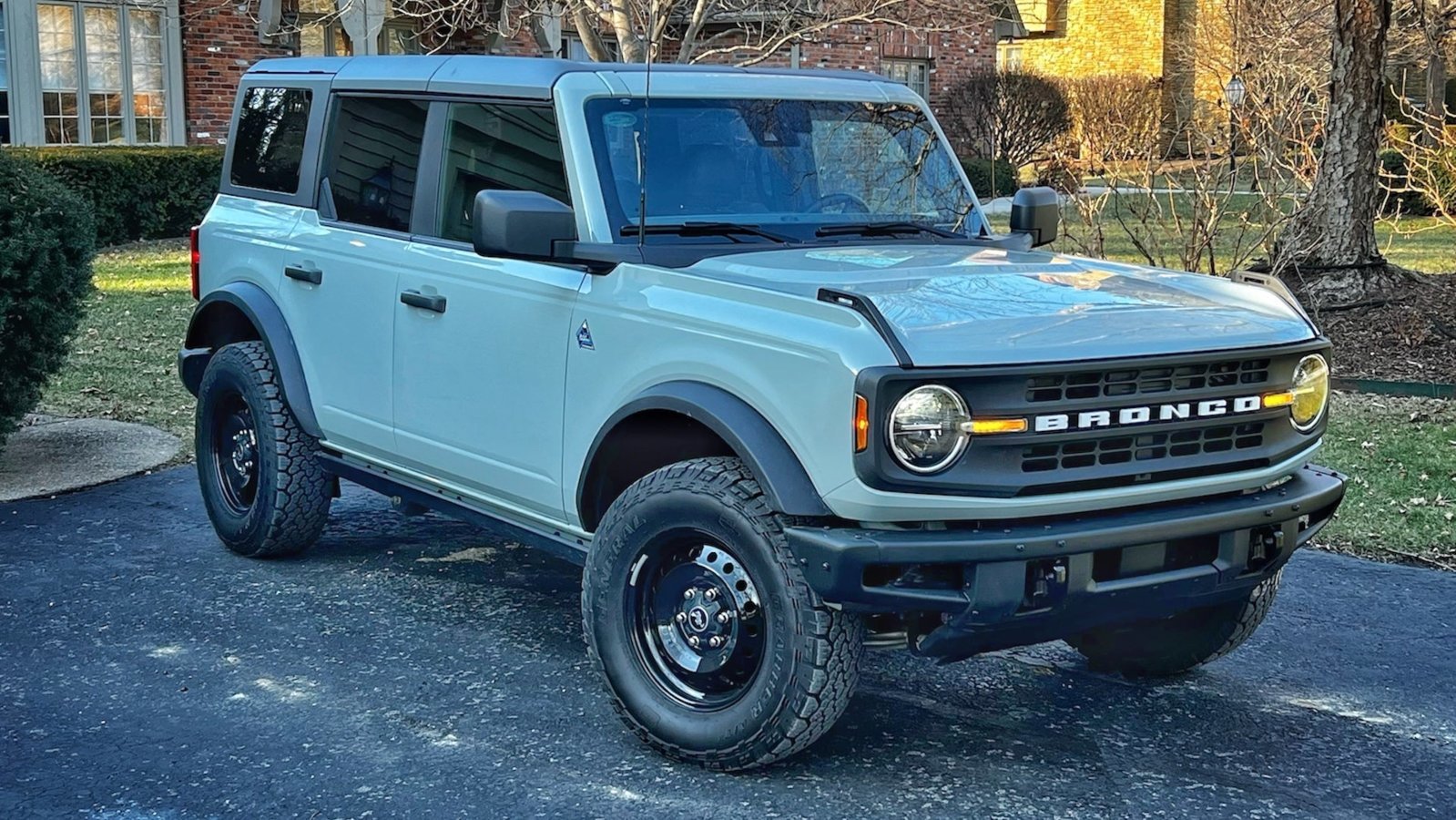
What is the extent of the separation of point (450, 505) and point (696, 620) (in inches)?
56.9

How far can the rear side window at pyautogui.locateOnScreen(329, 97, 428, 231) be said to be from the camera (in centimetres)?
575

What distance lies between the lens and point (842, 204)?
543 centimetres

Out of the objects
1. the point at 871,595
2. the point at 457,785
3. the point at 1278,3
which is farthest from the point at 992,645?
the point at 1278,3

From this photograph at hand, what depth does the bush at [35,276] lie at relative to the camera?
7.49m

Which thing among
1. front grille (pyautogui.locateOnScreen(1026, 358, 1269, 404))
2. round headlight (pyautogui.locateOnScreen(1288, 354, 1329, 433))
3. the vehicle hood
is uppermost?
the vehicle hood

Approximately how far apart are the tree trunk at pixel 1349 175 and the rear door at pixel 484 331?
884cm

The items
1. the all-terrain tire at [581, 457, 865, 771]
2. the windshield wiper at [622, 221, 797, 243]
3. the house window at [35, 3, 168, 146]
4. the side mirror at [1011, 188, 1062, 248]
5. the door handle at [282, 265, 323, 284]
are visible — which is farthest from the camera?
the house window at [35, 3, 168, 146]

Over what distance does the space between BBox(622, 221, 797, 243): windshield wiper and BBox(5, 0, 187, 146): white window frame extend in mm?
16629

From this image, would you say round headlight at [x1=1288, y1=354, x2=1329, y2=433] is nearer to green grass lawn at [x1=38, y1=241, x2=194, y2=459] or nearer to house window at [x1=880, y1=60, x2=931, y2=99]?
green grass lawn at [x1=38, y1=241, x2=194, y2=459]

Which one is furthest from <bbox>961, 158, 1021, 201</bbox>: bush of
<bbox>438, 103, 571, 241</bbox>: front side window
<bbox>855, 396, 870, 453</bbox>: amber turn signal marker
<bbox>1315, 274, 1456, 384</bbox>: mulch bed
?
<bbox>855, 396, 870, 453</bbox>: amber turn signal marker

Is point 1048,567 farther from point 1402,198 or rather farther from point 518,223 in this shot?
point 1402,198

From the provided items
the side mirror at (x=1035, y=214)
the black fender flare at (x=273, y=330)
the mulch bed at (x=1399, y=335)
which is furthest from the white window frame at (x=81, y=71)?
the side mirror at (x=1035, y=214)

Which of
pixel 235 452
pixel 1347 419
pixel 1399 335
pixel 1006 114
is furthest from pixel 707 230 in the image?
pixel 1006 114

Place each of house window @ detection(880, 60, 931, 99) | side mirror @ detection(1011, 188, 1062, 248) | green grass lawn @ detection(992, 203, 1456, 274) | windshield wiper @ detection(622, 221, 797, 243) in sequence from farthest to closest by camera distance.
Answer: house window @ detection(880, 60, 931, 99) → green grass lawn @ detection(992, 203, 1456, 274) → side mirror @ detection(1011, 188, 1062, 248) → windshield wiper @ detection(622, 221, 797, 243)
